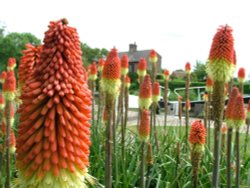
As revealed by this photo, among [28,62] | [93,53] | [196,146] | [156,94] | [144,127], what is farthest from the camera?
[93,53]

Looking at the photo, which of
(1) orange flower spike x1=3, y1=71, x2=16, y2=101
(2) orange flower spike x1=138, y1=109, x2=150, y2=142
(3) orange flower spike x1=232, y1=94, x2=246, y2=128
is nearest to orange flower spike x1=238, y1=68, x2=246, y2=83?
(3) orange flower spike x1=232, y1=94, x2=246, y2=128

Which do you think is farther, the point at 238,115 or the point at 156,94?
the point at 156,94

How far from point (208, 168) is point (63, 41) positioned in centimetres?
467

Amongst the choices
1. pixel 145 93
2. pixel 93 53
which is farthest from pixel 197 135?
pixel 93 53

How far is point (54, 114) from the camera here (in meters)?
2.07

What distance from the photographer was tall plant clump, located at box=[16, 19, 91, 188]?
6.71 feet

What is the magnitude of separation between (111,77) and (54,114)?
2.02 metres

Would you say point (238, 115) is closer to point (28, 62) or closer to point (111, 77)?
point (111, 77)

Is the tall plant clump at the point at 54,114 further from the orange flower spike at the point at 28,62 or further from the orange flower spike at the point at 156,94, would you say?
the orange flower spike at the point at 156,94

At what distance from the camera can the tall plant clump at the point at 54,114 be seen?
2.04m

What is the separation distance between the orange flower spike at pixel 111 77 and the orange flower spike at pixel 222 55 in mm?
1021

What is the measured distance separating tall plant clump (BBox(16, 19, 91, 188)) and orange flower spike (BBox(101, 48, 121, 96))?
71.9 inches

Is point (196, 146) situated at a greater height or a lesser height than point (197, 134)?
lesser

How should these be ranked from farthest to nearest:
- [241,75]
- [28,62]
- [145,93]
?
[241,75] < [145,93] < [28,62]
